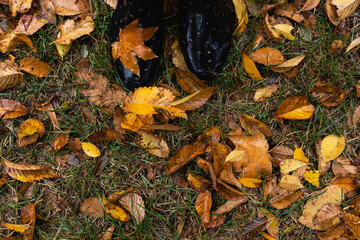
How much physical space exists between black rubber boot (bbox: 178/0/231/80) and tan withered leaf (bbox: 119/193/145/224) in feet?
2.71

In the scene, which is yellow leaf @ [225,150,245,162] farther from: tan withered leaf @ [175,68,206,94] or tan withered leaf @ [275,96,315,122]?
tan withered leaf @ [175,68,206,94]

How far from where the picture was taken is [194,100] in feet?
6.11

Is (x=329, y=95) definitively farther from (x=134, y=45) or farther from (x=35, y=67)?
(x=35, y=67)

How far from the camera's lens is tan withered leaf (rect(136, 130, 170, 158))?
190 cm

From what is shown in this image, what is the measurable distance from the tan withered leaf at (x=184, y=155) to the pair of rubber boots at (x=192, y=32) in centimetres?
41

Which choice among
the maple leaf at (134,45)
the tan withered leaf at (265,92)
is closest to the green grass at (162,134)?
the tan withered leaf at (265,92)

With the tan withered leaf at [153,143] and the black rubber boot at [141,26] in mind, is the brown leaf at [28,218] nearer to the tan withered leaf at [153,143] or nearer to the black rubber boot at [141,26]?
the tan withered leaf at [153,143]

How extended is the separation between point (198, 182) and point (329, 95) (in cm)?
95

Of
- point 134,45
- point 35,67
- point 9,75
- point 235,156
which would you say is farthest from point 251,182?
point 9,75

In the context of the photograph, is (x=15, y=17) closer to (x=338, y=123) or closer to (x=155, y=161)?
(x=155, y=161)

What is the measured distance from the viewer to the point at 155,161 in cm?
193

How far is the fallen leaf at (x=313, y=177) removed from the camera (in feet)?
6.13

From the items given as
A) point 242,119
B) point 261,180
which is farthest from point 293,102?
point 261,180

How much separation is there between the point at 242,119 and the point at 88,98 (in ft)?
3.16
